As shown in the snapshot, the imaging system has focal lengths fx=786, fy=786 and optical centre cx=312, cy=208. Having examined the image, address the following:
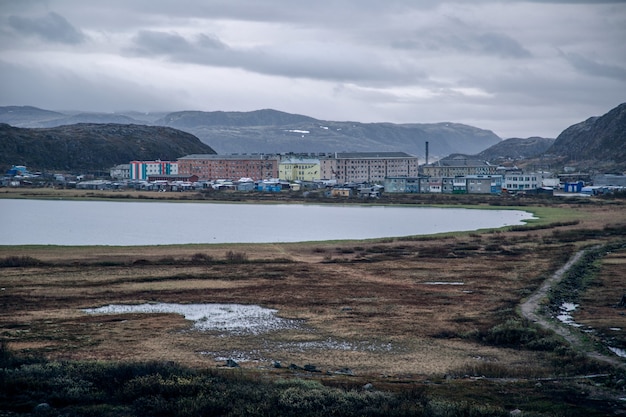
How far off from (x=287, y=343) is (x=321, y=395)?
264 inches

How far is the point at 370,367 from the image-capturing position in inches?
650

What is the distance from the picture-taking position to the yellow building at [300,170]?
384ft

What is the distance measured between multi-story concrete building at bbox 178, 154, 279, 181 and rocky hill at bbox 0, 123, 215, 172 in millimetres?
20189

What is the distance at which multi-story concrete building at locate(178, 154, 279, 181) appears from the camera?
118 metres

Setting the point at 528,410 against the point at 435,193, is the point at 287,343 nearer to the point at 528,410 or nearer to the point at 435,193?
the point at 528,410

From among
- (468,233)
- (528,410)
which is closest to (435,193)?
(468,233)

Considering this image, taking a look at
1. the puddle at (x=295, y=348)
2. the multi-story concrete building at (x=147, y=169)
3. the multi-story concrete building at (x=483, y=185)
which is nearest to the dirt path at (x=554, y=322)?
the puddle at (x=295, y=348)

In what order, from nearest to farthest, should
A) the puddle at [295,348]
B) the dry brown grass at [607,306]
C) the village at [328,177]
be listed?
the puddle at [295,348] → the dry brown grass at [607,306] → the village at [328,177]

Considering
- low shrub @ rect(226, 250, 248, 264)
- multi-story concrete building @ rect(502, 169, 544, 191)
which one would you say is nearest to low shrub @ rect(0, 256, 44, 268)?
low shrub @ rect(226, 250, 248, 264)

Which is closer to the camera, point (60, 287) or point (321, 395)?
point (321, 395)

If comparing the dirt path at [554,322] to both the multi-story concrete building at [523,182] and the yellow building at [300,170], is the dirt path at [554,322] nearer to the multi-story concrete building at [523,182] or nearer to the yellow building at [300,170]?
the multi-story concrete building at [523,182]

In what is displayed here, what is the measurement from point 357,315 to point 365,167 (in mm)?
100313

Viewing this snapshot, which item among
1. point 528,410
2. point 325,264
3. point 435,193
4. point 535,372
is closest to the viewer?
point 528,410

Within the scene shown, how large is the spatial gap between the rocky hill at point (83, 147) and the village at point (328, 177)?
10.8 meters
